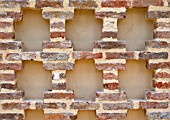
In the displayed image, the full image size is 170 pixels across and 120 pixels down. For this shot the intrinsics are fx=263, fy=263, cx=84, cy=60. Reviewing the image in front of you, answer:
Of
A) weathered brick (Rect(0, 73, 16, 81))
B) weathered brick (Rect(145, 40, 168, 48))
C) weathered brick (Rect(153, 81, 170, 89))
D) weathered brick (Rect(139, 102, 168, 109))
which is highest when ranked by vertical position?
weathered brick (Rect(145, 40, 168, 48))

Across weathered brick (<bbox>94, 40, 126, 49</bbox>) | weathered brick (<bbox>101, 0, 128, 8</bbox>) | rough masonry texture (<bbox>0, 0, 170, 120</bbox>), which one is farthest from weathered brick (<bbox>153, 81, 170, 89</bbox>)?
weathered brick (<bbox>101, 0, 128, 8</bbox>)

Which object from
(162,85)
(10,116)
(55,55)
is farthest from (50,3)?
(162,85)

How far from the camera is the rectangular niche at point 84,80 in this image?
5.90 ft

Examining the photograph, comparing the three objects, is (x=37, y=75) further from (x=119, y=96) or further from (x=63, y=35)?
(x=119, y=96)

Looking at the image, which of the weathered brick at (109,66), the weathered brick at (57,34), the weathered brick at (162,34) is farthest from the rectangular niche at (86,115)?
the weathered brick at (162,34)

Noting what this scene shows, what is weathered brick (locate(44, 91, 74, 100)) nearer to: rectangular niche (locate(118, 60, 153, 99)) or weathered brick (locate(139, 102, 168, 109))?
rectangular niche (locate(118, 60, 153, 99))

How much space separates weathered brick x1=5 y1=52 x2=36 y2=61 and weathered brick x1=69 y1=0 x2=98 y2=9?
41 centimetres

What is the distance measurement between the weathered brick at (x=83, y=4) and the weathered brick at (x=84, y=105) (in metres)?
0.64

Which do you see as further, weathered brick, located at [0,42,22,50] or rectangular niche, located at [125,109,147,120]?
rectangular niche, located at [125,109,147,120]

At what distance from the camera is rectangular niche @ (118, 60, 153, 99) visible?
71.3 inches

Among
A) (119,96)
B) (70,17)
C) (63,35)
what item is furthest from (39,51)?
(119,96)

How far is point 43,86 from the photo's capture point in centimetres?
181

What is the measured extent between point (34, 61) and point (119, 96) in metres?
0.62

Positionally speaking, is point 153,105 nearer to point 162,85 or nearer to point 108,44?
point 162,85
